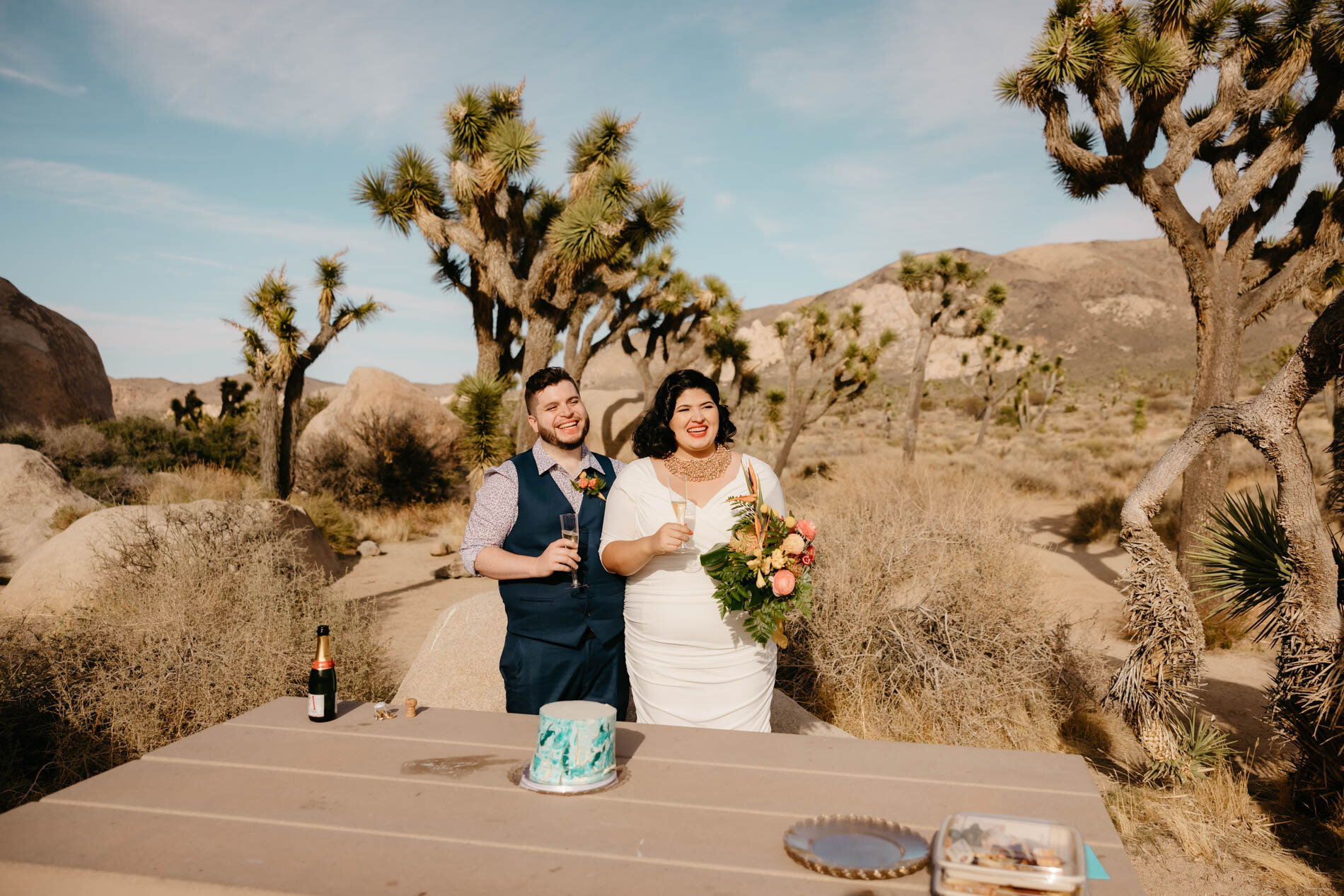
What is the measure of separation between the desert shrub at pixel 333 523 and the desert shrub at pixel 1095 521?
1166cm

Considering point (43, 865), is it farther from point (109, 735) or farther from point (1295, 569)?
point (1295, 569)

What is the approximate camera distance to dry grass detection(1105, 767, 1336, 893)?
148 inches

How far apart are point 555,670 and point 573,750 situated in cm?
123

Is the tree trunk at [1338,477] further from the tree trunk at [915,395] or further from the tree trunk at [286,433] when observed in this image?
the tree trunk at [286,433]

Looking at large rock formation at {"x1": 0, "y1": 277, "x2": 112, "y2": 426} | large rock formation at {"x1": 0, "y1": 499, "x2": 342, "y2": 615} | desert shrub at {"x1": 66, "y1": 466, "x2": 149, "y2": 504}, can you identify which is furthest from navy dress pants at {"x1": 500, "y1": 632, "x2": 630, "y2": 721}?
large rock formation at {"x1": 0, "y1": 277, "x2": 112, "y2": 426}

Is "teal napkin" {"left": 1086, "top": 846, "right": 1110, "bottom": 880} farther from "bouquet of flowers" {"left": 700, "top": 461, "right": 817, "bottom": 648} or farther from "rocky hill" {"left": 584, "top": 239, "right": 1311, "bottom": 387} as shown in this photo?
"rocky hill" {"left": 584, "top": 239, "right": 1311, "bottom": 387}

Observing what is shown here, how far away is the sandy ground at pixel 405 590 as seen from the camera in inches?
316

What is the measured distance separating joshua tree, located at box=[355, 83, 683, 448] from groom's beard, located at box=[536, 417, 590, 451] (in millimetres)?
8263

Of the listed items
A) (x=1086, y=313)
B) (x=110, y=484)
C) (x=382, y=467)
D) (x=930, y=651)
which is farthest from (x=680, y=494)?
(x=1086, y=313)

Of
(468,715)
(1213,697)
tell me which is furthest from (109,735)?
(1213,697)

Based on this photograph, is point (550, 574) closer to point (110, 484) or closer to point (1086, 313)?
point (110, 484)

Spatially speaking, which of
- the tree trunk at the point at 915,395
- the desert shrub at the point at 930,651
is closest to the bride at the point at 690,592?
the desert shrub at the point at 930,651

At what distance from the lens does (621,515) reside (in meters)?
3.02

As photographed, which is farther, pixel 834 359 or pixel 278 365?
pixel 834 359
